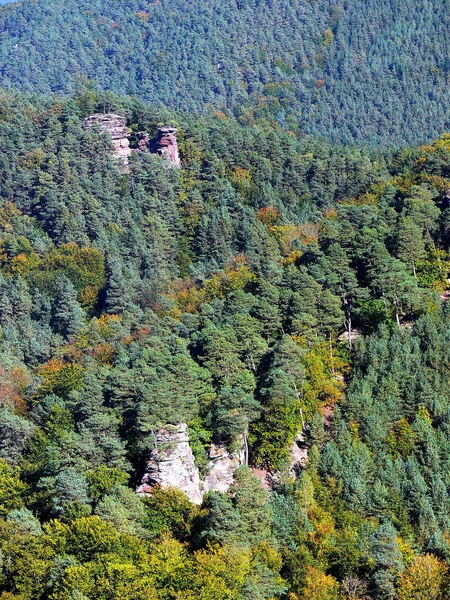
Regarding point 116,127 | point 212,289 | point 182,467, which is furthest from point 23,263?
point 182,467

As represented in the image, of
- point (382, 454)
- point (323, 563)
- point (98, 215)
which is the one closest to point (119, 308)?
point (98, 215)

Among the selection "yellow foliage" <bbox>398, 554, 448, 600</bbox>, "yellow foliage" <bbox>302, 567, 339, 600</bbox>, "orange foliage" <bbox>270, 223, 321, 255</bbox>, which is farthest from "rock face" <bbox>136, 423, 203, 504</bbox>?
"orange foliage" <bbox>270, 223, 321, 255</bbox>

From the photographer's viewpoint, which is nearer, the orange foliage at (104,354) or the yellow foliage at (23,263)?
the orange foliage at (104,354)

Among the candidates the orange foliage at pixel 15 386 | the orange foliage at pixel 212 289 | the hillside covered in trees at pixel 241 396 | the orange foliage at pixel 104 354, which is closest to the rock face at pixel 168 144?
the hillside covered in trees at pixel 241 396

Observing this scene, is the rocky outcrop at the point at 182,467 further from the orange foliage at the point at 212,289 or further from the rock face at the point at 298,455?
the orange foliage at the point at 212,289

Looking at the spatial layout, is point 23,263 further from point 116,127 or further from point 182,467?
point 182,467
